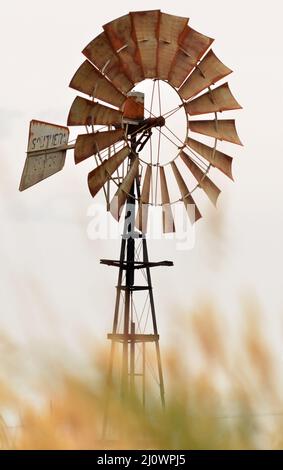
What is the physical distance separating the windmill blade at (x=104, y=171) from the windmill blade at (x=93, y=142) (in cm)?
23

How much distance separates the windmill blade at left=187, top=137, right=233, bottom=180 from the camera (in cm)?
1348

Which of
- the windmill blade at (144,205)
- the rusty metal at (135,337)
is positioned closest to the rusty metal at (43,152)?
the windmill blade at (144,205)

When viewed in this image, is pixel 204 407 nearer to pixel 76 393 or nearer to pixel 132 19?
pixel 76 393

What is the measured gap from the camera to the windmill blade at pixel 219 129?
13.5 meters

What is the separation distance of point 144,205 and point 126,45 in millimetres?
2539

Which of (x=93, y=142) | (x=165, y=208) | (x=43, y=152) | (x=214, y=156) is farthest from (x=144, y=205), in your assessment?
(x=43, y=152)

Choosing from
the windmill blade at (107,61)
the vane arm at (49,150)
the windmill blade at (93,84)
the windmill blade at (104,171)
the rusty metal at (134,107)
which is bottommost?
the windmill blade at (104,171)

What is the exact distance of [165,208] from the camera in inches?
524

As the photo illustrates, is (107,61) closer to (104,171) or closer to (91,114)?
(91,114)

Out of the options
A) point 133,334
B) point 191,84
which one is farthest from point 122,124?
point 133,334

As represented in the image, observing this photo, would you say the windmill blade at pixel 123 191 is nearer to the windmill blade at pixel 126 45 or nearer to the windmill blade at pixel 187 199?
the windmill blade at pixel 187 199

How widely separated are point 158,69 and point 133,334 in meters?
4.26

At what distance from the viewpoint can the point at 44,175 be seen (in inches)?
511
